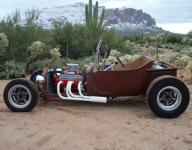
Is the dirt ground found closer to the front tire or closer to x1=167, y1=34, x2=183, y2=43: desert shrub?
the front tire

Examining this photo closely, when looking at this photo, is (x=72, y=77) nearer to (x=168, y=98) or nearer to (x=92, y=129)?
(x=92, y=129)

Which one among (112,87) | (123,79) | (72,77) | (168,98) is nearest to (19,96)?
(72,77)

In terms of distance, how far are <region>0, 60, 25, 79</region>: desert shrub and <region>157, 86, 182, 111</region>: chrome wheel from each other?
767 centimetres

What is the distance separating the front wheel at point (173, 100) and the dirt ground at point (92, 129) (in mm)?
156

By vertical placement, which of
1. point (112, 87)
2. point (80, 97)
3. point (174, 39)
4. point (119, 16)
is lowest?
point (80, 97)

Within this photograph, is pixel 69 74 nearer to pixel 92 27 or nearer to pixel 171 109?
pixel 171 109

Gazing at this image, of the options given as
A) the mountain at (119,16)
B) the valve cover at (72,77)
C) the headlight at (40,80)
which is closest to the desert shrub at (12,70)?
the headlight at (40,80)

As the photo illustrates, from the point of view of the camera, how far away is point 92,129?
344 cm

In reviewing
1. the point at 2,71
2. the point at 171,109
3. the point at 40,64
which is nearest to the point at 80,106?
the point at 171,109

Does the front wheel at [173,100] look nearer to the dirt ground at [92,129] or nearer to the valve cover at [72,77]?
the dirt ground at [92,129]

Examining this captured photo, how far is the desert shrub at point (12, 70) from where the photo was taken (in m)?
9.66

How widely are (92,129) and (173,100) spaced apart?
1.87m

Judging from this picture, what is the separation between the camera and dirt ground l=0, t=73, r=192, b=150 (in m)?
2.89

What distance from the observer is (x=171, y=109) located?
13.0 feet
